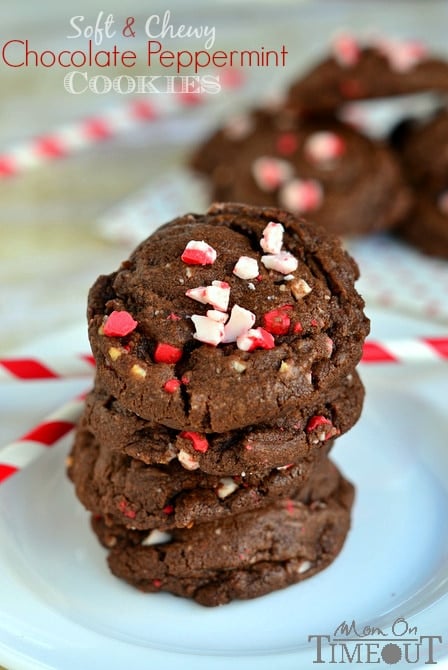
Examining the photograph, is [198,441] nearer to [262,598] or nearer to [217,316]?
[217,316]

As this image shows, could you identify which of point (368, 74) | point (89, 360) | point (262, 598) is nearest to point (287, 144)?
point (368, 74)

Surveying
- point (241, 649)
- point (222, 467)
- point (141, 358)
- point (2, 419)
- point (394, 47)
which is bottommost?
point (241, 649)

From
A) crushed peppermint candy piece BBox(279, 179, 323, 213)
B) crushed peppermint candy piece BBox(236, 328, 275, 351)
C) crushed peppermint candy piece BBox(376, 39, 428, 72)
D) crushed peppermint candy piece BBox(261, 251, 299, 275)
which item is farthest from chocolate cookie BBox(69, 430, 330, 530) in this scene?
crushed peppermint candy piece BBox(376, 39, 428, 72)

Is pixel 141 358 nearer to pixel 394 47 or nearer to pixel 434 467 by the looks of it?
pixel 434 467

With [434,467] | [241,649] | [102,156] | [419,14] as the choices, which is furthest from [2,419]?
[419,14]

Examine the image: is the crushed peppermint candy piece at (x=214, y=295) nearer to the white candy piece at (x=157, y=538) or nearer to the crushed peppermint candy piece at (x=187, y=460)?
the crushed peppermint candy piece at (x=187, y=460)

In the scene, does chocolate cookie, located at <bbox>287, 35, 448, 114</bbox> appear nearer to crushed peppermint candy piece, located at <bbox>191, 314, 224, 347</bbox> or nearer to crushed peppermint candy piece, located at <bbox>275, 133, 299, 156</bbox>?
crushed peppermint candy piece, located at <bbox>275, 133, 299, 156</bbox>
